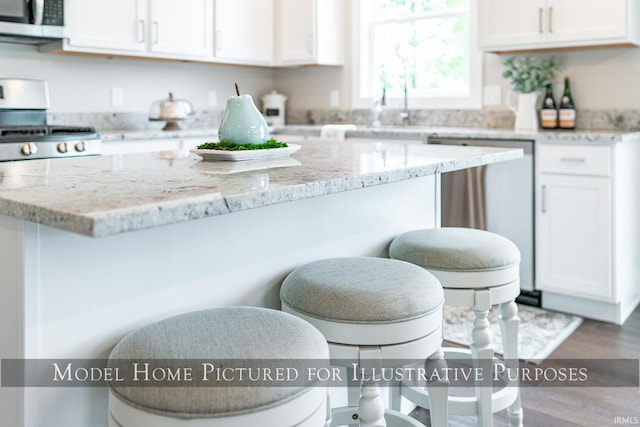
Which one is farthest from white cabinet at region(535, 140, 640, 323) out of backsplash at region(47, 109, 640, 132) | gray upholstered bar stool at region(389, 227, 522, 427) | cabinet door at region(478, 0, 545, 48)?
gray upholstered bar stool at region(389, 227, 522, 427)

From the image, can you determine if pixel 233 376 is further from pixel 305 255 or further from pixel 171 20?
pixel 171 20

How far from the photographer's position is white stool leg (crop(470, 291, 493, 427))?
1603mm

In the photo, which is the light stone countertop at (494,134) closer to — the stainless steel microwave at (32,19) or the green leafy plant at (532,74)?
the green leafy plant at (532,74)

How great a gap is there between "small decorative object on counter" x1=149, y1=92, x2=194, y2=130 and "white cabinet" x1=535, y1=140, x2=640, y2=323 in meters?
2.26

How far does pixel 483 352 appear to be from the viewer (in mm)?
1643

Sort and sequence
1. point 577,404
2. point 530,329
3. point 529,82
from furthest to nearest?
point 529,82
point 530,329
point 577,404

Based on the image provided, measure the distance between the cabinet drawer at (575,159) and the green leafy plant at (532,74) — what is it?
0.62 m

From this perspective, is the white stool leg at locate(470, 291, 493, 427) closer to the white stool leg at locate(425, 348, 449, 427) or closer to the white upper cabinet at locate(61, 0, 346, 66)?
the white stool leg at locate(425, 348, 449, 427)

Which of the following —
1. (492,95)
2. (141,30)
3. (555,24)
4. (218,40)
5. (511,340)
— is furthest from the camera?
(218,40)

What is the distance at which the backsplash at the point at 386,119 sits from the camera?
3.42 meters

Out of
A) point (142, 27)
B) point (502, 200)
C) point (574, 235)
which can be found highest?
point (142, 27)

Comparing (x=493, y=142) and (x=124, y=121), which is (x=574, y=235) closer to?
(x=493, y=142)

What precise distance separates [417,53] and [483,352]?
3.10 metres

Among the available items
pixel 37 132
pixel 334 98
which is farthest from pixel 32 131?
pixel 334 98
